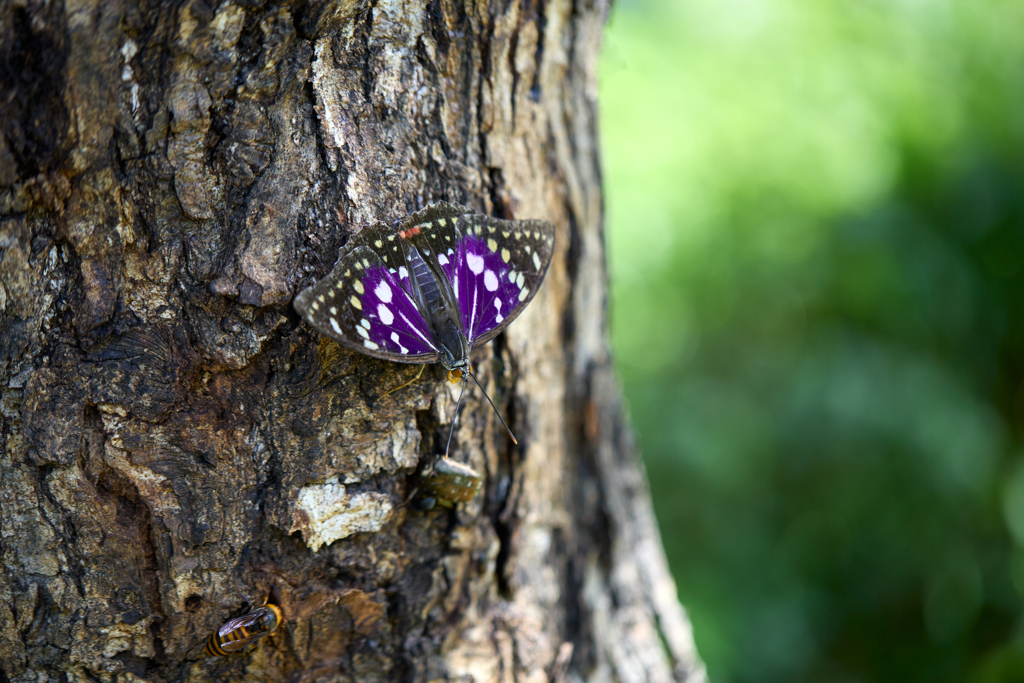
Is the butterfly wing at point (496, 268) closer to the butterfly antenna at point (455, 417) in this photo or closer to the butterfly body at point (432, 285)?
the butterfly body at point (432, 285)

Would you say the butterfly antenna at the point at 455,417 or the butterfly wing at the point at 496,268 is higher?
the butterfly wing at the point at 496,268

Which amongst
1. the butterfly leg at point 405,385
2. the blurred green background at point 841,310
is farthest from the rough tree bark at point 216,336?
the blurred green background at point 841,310

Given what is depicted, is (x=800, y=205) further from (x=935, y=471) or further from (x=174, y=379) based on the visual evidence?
(x=174, y=379)

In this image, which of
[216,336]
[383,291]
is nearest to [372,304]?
[383,291]

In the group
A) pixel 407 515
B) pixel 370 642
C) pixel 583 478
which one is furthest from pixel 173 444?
pixel 583 478

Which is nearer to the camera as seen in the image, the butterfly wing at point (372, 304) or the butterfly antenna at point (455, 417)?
the butterfly wing at point (372, 304)

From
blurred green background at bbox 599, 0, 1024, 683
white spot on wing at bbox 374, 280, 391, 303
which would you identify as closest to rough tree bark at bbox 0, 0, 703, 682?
white spot on wing at bbox 374, 280, 391, 303

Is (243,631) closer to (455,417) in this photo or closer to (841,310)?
(455,417)
